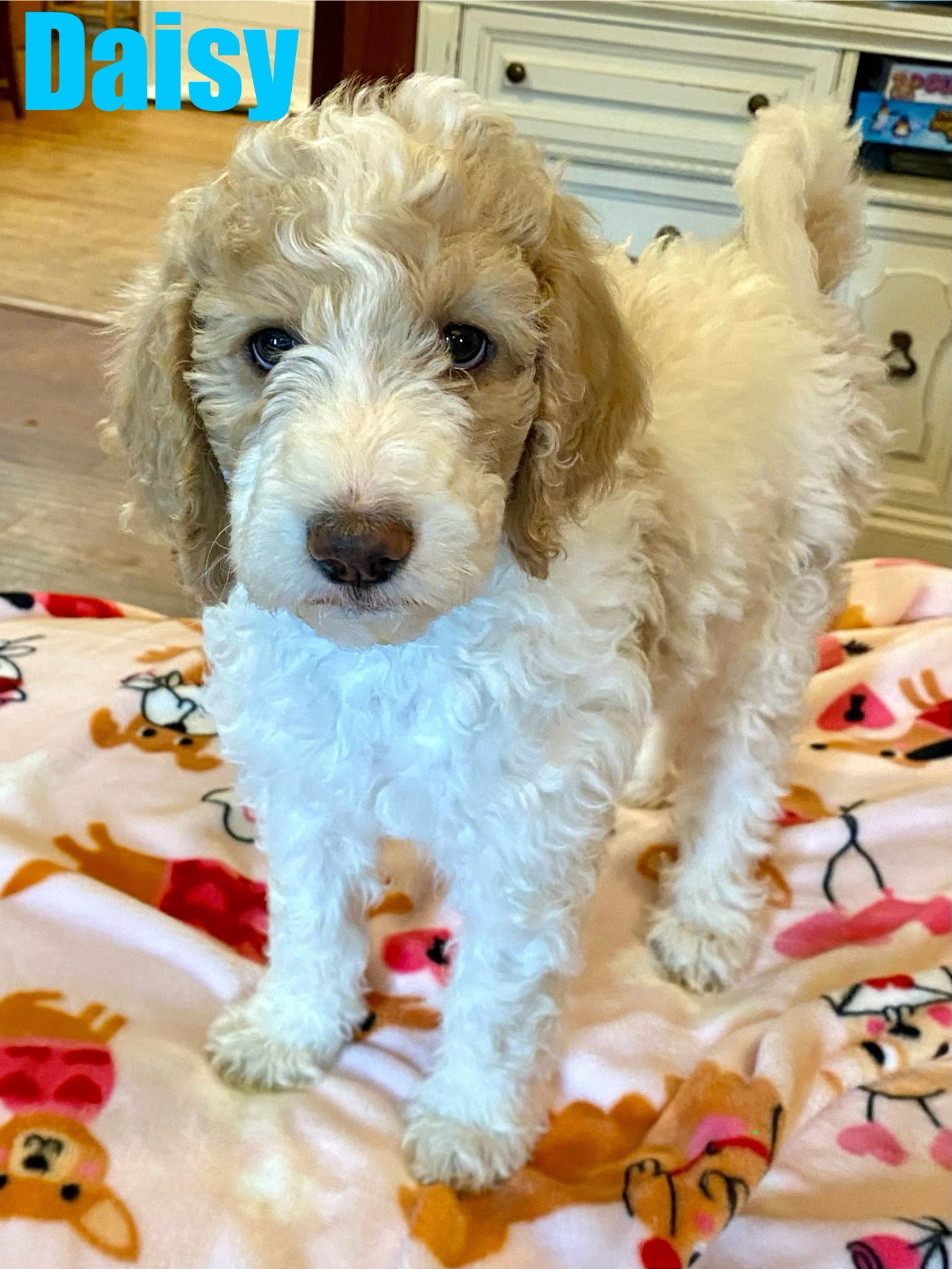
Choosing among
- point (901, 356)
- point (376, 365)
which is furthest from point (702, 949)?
point (901, 356)

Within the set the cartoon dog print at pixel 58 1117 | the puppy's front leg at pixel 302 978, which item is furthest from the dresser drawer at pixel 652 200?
the cartoon dog print at pixel 58 1117

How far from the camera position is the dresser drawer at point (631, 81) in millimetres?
2924

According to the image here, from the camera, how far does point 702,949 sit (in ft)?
6.15

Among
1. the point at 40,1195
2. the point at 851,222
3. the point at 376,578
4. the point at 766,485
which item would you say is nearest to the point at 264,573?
the point at 376,578

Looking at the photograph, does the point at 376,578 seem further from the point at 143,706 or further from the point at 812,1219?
the point at 143,706

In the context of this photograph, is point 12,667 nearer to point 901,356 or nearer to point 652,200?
point 652,200

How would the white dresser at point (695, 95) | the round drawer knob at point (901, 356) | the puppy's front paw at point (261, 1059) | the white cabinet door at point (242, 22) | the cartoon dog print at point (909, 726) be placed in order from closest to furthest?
the puppy's front paw at point (261, 1059) → the cartoon dog print at point (909, 726) → the white dresser at point (695, 95) → the round drawer knob at point (901, 356) → the white cabinet door at point (242, 22)

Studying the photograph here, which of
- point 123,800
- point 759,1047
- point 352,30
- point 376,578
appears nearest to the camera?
point 376,578

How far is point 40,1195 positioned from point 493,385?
1089mm

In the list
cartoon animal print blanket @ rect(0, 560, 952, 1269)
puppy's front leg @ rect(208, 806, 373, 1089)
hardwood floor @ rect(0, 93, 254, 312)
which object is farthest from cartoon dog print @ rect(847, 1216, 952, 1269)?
hardwood floor @ rect(0, 93, 254, 312)

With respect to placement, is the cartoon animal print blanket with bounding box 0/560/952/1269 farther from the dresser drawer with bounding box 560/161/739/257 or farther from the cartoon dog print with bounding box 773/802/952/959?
the dresser drawer with bounding box 560/161/739/257

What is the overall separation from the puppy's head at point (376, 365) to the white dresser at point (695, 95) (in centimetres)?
186

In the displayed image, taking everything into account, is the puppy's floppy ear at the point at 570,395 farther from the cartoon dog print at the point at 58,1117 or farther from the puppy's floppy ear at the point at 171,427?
the cartoon dog print at the point at 58,1117

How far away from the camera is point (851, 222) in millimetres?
1779
